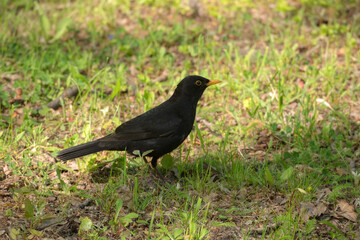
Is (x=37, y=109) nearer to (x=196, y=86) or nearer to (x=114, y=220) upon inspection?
(x=196, y=86)

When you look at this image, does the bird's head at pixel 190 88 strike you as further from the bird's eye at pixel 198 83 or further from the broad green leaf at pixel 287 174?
the broad green leaf at pixel 287 174

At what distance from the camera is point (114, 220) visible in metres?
3.75

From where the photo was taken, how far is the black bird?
4523 millimetres

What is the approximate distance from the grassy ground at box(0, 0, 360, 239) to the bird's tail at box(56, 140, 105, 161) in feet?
0.58

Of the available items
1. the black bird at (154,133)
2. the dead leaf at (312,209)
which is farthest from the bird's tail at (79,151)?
the dead leaf at (312,209)

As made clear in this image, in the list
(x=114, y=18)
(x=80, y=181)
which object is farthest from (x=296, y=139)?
(x=114, y=18)

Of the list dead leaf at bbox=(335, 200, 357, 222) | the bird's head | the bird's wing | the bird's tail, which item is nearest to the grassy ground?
dead leaf at bbox=(335, 200, 357, 222)

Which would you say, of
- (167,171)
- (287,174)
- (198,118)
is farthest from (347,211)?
(198,118)

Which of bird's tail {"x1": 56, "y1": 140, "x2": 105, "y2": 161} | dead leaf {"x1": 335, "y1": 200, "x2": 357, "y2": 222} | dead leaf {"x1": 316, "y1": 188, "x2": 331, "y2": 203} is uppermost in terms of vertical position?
bird's tail {"x1": 56, "y1": 140, "x2": 105, "y2": 161}

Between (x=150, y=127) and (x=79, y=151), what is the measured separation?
0.74m

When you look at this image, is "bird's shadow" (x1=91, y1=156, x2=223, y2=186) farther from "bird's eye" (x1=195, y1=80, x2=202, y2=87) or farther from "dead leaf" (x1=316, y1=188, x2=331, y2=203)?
"dead leaf" (x1=316, y1=188, x2=331, y2=203)

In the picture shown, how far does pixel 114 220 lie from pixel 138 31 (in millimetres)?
4927

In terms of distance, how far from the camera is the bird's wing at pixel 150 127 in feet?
15.0

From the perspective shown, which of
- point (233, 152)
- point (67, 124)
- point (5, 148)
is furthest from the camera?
point (67, 124)
